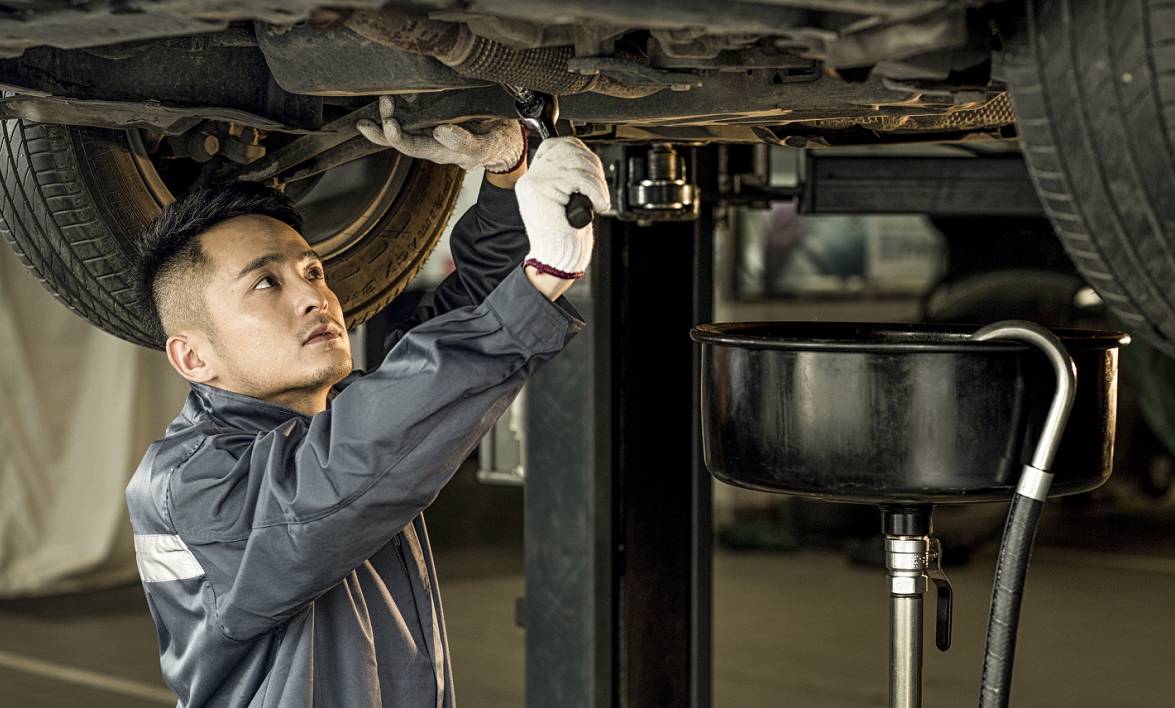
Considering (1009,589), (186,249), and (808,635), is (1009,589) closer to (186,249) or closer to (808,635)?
(186,249)

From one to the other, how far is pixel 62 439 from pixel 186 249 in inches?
139

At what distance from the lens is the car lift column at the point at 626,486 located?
7.51ft

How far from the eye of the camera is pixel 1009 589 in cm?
117

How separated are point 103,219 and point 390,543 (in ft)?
1.86

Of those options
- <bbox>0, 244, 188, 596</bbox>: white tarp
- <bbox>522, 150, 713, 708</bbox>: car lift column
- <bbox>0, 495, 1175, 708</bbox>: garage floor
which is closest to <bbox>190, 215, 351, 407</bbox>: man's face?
<bbox>522, 150, 713, 708</bbox>: car lift column

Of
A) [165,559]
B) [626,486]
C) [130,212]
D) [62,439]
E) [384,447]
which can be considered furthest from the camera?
[62,439]

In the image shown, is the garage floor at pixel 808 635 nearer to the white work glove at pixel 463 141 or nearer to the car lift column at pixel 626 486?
the car lift column at pixel 626 486

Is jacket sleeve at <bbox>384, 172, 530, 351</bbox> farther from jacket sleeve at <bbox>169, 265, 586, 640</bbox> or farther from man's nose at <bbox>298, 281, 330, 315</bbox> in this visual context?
jacket sleeve at <bbox>169, 265, 586, 640</bbox>

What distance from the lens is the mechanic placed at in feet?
3.84

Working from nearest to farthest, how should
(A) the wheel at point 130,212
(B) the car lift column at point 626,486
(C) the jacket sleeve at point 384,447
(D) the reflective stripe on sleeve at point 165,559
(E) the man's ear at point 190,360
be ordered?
1. (C) the jacket sleeve at point 384,447
2. (D) the reflective stripe on sleeve at point 165,559
3. (E) the man's ear at point 190,360
4. (A) the wheel at point 130,212
5. (B) the car lift column at point 626,486

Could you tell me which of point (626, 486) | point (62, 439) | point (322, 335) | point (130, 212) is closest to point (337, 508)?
point (322, 335)

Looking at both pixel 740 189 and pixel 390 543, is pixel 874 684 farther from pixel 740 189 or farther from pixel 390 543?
pixel 390 543

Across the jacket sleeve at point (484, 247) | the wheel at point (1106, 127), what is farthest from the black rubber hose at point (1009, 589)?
the jacket sleeve at point (484, 247)

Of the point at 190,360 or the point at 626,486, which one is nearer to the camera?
the point at 190,360
